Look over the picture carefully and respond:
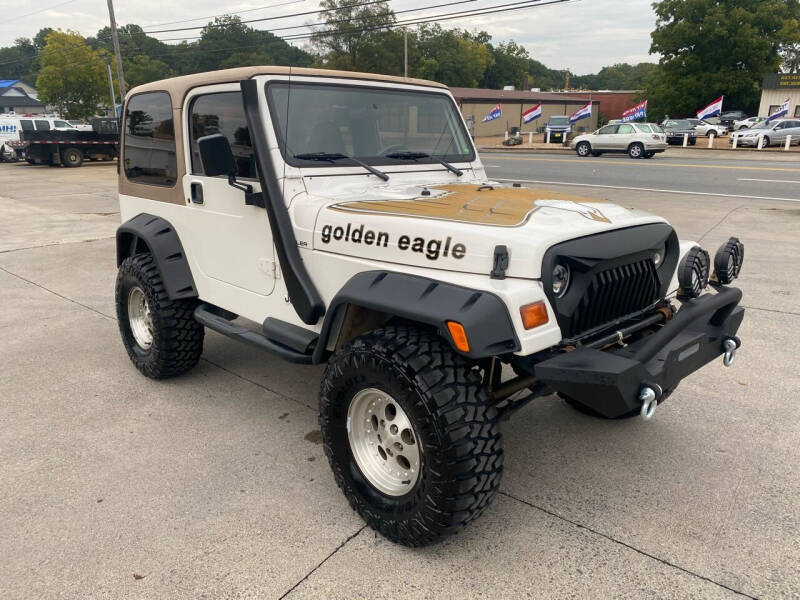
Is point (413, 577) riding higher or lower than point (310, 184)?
lower

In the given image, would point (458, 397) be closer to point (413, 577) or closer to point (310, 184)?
point (413, 577)

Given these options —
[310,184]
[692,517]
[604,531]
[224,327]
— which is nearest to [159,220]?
[224,327]

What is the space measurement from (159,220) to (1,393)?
5.47 ft

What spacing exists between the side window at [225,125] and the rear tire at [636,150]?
25.6 meters

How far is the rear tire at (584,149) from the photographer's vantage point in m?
28.0

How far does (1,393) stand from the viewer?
425cm

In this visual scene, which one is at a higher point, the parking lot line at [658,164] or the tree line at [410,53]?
the tree line at [410,53]

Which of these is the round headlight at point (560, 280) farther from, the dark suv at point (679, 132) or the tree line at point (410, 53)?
the tree line at point (410, 53)

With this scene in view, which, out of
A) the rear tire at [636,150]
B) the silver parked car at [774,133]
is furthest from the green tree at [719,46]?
the rear tire at [636,150]

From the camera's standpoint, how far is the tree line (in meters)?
47.1

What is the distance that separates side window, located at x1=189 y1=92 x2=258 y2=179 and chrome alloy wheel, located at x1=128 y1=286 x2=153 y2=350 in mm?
1223

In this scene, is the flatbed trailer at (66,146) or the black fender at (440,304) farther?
the flatbed trailer at (66,146)

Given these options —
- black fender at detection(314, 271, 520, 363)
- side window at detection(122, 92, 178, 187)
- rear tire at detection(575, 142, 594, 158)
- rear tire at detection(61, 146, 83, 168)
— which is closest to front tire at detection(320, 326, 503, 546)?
black fender at detection(314, 271, 520, 363)

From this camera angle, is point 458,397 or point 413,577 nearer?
point 458,397
